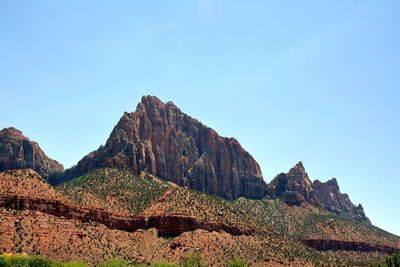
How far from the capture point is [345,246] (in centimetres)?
19200

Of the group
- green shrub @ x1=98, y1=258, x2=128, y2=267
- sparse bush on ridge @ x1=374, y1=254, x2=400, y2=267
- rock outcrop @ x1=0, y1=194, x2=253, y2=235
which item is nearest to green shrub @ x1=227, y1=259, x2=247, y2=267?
rock outcrop @ x1=0, y1=194, x2=253, y2=235

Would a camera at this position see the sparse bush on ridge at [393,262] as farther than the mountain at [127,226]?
Yes

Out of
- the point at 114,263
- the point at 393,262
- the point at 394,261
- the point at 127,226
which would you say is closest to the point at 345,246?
the point at 394,261

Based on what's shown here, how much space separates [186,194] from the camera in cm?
16275

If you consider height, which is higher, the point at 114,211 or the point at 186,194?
the point at 186,194

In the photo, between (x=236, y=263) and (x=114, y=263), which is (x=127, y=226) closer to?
(x=114, y=263)

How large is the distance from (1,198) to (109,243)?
33.4 meters

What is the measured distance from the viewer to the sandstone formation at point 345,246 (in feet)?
610

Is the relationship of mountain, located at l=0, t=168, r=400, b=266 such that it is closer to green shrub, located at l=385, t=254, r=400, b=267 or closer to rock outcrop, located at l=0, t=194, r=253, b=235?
rock outcrop, located at l=0, t=194, r=253, b=235

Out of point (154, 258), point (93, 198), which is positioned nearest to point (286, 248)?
point (154, 258)

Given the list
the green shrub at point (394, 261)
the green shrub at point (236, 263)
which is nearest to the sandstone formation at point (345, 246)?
the green shrub at point (394, 261)

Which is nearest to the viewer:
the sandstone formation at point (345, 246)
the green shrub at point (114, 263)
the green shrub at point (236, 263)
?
the green shrub at point (114, 263)

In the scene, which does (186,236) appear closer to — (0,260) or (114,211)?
(114,211)

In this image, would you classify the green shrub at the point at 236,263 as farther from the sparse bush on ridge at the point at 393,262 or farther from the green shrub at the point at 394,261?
the green shrub at the point at 394,261
